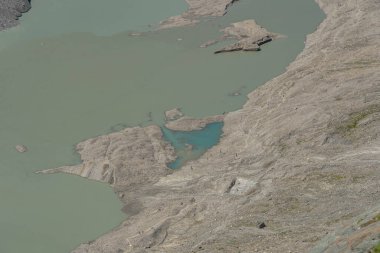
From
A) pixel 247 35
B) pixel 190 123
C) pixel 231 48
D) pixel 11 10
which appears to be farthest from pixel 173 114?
pixel 11 10

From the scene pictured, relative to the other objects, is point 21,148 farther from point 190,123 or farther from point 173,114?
point 190,123

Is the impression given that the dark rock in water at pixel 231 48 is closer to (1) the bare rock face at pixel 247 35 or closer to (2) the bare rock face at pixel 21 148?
(1) the bare rock face at pixel 247 35

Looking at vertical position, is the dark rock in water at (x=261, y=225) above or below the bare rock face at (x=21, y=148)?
above

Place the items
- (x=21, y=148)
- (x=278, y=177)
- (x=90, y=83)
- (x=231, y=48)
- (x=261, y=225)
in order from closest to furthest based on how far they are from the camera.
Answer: (x=261, y=225) < (x=278, y=177) < (x=21, y=148) < (x=90, y=83) < (x=231, y=48)

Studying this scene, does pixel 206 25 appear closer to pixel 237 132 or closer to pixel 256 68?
pixel 256 68

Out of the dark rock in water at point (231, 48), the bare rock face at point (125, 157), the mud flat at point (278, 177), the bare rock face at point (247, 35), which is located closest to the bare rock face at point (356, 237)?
the mud flat at point (278, 177)
